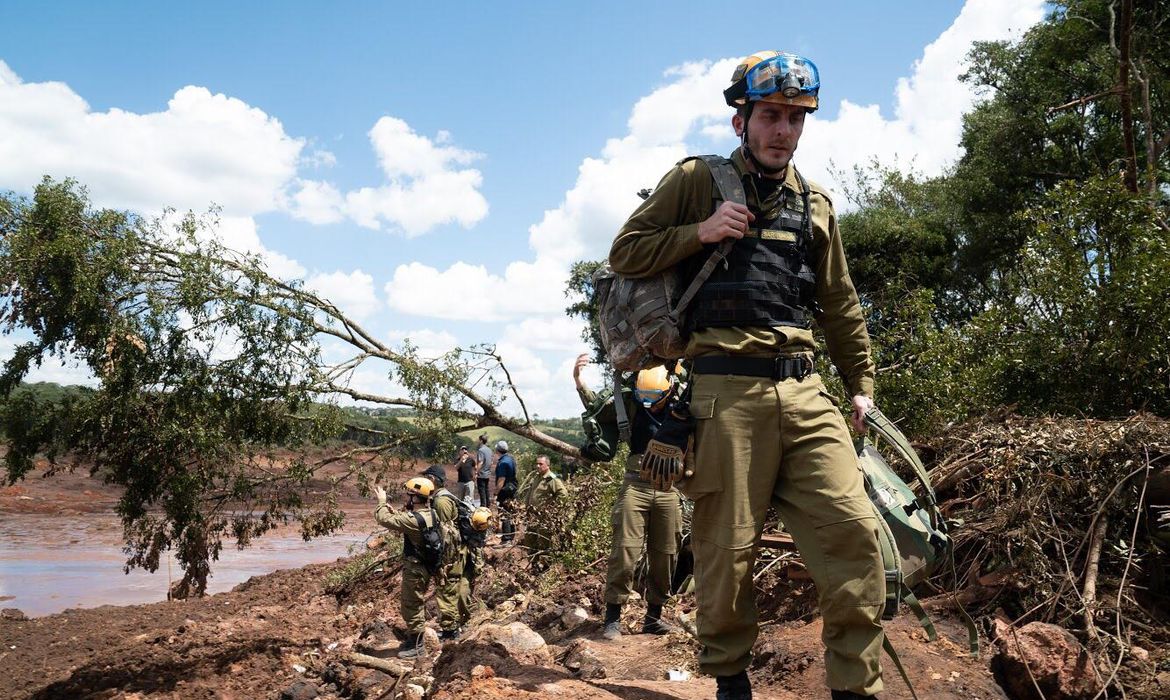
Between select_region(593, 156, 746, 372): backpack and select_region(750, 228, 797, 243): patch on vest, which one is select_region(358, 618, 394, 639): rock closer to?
select_region(593, 156, 746, 372): backpack

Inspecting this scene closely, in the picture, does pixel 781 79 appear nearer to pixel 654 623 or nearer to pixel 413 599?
pixel 654 623

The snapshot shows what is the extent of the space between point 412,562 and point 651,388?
389 centimetres

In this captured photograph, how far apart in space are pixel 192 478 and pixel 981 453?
7.25 m

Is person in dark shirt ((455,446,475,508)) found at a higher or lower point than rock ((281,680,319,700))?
higher

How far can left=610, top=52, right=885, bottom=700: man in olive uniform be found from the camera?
8.63 ft

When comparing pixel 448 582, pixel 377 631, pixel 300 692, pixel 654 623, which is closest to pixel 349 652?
pixel 377 631

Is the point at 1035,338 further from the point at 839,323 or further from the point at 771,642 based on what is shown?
the point at 839,323

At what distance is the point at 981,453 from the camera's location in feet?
17.0

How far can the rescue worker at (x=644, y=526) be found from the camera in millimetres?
5469

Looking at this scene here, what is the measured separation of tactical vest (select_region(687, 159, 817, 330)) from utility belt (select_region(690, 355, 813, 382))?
0.12 meters

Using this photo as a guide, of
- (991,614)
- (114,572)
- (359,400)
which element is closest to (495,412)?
(359,400)

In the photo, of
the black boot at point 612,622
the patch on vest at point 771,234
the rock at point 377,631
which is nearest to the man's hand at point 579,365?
the black boot at point 612,622

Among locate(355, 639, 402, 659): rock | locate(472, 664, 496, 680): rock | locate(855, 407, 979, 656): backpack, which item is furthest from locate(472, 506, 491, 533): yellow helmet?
locate(855, 407, 979, 656): backpack

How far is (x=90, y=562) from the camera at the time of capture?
15805 millimetres
